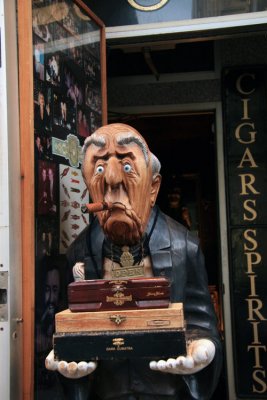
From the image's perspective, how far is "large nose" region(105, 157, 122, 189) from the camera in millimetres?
2010

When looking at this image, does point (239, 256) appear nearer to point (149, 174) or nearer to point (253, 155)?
point (253, 155)

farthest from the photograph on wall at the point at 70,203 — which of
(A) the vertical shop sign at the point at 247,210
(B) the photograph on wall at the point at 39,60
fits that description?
(A) the vertical shop sign at the point at 247,210

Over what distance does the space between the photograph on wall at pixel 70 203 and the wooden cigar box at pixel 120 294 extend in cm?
76

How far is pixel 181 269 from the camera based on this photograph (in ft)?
7.05

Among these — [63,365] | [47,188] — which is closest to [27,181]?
[47,188]

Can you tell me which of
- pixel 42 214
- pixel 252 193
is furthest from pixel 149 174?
pixel 252 193

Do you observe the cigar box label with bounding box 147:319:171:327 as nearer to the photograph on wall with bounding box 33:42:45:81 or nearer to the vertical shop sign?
the photograph on wall with bounding box 33:42:45:81

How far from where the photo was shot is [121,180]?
6.68 ft

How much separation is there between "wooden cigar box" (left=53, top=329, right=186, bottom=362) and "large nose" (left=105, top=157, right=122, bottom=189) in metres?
0.53

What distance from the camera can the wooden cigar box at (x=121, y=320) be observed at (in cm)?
185

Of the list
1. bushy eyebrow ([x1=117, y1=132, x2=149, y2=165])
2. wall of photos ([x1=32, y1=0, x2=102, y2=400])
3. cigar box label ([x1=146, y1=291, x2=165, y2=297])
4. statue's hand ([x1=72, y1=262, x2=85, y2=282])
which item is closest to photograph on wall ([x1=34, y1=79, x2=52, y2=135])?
wall of photos ([x1=32, y1=0, x2=102, y2=400])

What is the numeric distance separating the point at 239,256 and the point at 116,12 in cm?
210

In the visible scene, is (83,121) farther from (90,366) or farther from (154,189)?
(90,366)

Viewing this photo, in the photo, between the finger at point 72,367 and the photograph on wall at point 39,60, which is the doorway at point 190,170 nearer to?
the photograph on wall at point 39,60
